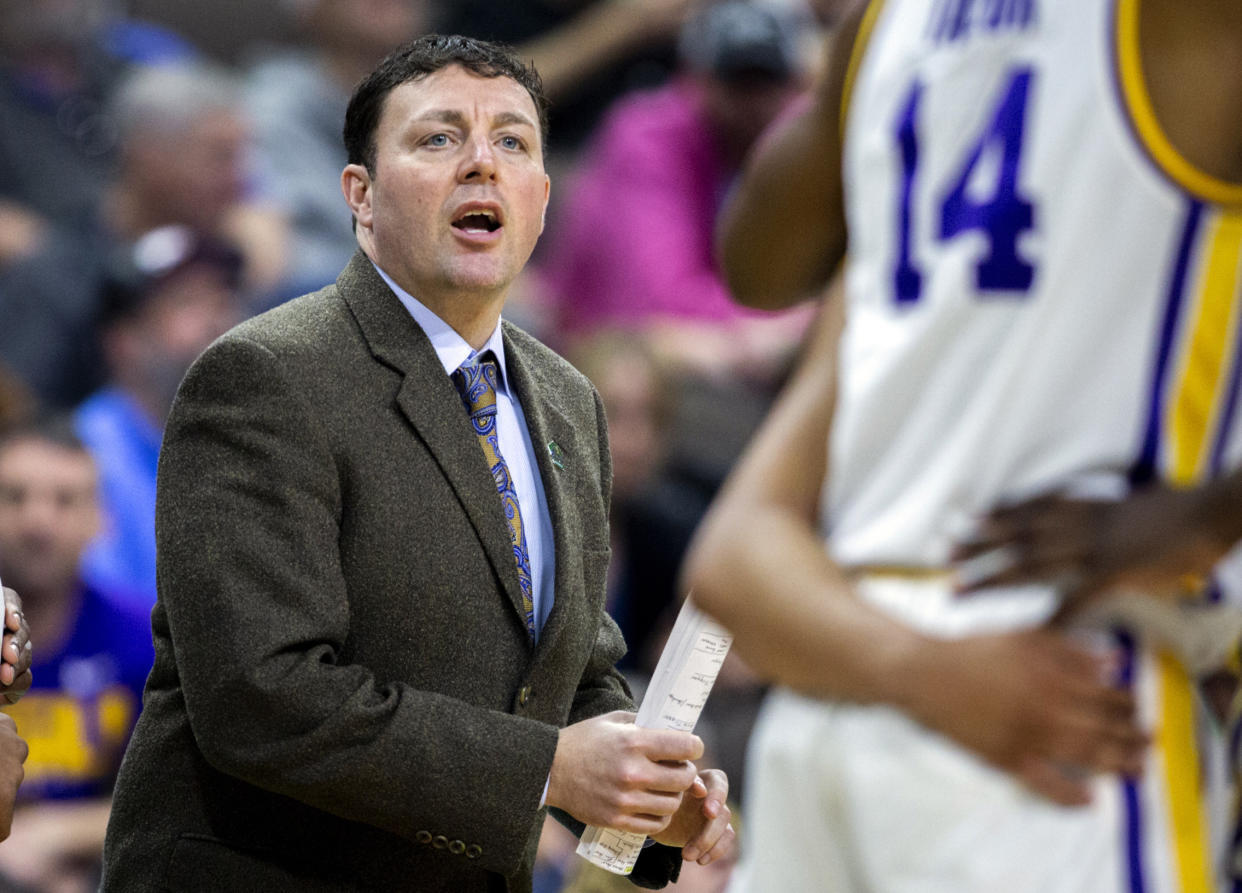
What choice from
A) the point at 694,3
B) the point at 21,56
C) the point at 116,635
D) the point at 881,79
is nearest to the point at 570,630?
the point at 881,79

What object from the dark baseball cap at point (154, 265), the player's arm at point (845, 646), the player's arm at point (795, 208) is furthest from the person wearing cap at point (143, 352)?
the player's arm at point (845, 646)

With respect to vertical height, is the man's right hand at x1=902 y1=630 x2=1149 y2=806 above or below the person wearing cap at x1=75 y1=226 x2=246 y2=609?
above

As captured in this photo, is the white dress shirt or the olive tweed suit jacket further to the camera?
the white dress shirt

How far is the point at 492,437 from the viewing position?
2.31 meters

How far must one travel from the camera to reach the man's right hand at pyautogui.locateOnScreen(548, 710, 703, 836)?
208 centimetres

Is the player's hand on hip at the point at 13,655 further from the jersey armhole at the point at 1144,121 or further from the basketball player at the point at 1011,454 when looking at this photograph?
the jersey armhole at the point at 1144,121

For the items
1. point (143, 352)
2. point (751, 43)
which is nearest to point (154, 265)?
point (143, 352)

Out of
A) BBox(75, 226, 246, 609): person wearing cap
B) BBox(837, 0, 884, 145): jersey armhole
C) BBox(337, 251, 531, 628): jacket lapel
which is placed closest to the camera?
BBox(837, 0, 884, 145): jersey armhole

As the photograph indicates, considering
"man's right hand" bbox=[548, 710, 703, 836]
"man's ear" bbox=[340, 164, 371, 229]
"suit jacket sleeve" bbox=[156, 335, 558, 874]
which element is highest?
"man's ear" bbox=[340, 164, 371, 229]

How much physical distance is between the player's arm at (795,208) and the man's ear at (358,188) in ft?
1.57

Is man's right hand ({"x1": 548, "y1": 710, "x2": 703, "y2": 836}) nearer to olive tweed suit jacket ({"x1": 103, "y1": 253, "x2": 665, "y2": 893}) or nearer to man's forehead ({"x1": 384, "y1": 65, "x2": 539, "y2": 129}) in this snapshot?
olive tweed suit jacket ({"x1": 103, "y1": 253, "x2": 665, "y2": 893})

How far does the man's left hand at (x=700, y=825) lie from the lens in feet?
7.51

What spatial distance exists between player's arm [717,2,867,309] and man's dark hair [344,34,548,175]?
36cm

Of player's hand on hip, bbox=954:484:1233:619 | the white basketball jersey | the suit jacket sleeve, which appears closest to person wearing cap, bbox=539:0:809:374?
the suit jacket sleeve
